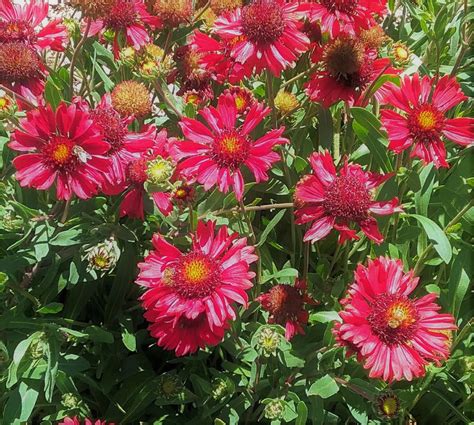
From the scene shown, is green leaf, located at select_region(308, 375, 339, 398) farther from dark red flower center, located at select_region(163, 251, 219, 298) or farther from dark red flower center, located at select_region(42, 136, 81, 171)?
dark red flower center, located at select_region(42, 136, 81, 171)

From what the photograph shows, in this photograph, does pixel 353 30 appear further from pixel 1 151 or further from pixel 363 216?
pixel 1 151

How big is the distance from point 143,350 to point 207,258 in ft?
1.93

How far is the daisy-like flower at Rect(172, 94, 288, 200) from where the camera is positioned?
1183 millimetres

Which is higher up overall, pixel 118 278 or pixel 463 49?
pixel 463 49

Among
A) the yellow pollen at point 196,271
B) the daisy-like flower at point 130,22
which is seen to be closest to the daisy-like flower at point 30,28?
the daisy-like flower at point 130,22

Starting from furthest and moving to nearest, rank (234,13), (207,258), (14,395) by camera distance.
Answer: (234,13)
(14,395)
(207,258)

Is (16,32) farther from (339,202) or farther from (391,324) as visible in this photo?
(391,324)

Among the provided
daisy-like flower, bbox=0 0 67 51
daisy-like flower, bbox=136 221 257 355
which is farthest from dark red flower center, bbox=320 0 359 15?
daisy-like flower, bbox=0 0 67 51

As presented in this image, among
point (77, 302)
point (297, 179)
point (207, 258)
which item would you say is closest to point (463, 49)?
point (297, 179)

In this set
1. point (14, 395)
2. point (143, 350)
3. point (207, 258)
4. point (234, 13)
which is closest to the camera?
point (207, 258)

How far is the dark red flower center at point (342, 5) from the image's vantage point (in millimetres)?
1285

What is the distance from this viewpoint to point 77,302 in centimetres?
144

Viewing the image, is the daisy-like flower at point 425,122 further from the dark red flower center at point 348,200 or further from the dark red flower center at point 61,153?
the dark red flower center at point 61,153

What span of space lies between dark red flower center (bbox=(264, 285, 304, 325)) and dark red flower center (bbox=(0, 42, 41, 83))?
2.50 ft
